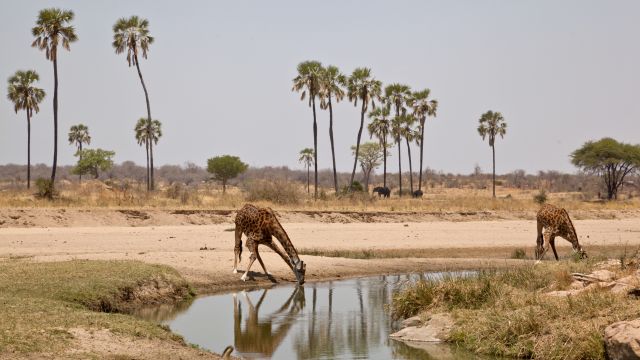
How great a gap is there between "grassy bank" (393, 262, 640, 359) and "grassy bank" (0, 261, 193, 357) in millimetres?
5547

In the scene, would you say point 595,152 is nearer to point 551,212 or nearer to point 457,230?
point 457,230

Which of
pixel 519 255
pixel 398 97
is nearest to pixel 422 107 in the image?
pixel 398 97

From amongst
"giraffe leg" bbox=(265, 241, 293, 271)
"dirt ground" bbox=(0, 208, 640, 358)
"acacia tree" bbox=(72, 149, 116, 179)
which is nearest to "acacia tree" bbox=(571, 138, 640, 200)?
"dirt ground" bbox=(0, 208, 640, 358)

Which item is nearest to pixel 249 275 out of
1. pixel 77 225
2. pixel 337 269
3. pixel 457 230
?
pixel 337 269

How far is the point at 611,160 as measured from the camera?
88.7 meters

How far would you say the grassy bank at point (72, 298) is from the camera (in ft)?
43.7

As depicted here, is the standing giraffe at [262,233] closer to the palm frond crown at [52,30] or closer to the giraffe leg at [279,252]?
the giraffe leg at [279,252]

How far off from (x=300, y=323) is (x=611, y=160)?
74947mm

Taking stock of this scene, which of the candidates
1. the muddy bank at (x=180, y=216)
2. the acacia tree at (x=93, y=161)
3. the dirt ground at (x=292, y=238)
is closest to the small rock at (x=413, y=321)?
the dirt ground at (x=292, y=238)

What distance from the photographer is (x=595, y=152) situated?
89.9m

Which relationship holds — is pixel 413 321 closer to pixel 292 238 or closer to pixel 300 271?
pixel 300 271

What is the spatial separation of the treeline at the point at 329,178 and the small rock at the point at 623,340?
3498 inches

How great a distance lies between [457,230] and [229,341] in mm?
27138

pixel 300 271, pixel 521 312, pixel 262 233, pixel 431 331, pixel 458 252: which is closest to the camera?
pixel 521 312
